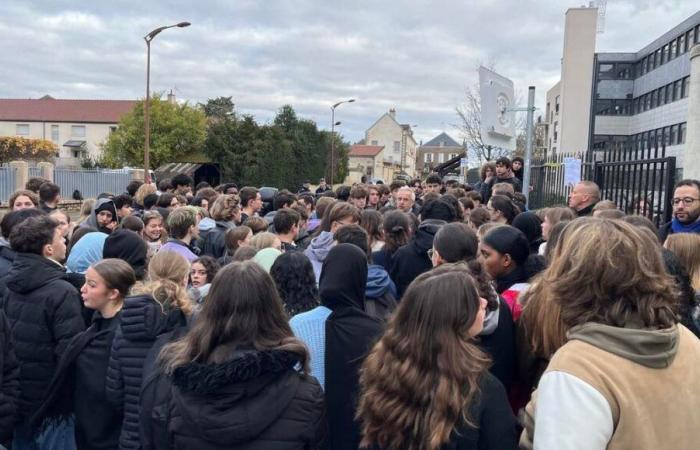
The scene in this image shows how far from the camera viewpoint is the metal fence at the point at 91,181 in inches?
1245

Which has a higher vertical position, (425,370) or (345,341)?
(425,370)

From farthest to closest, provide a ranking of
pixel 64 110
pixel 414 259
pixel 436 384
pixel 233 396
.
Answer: pixel 64 110 < pixel 414 259 < pixel 233 396 < pixel 436 384

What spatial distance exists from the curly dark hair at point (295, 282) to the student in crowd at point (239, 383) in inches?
33.5

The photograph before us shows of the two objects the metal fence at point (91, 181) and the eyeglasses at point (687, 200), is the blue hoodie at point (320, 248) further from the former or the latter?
the metal fence at point (91, 181)

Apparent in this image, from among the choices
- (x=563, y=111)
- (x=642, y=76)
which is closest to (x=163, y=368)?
(x=563, y=111)

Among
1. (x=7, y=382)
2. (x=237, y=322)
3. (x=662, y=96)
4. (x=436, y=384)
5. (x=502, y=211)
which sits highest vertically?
(x=662, y=96)

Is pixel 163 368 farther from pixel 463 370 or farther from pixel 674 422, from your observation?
pixel 674 422

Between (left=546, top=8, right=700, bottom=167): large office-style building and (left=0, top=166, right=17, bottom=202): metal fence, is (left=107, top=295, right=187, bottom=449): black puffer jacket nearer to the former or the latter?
(left=0, top=166, right=17, bottom=202): metal fence

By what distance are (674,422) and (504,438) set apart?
1.94ft

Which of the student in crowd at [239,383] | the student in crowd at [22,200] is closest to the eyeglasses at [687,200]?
the student in crowd at [239,383]

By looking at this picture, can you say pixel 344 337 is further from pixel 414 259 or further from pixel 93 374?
pixel 414 259

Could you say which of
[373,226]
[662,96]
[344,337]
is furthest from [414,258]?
[662,96]

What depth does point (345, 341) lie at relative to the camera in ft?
9.91

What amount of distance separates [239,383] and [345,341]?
2.82ft
